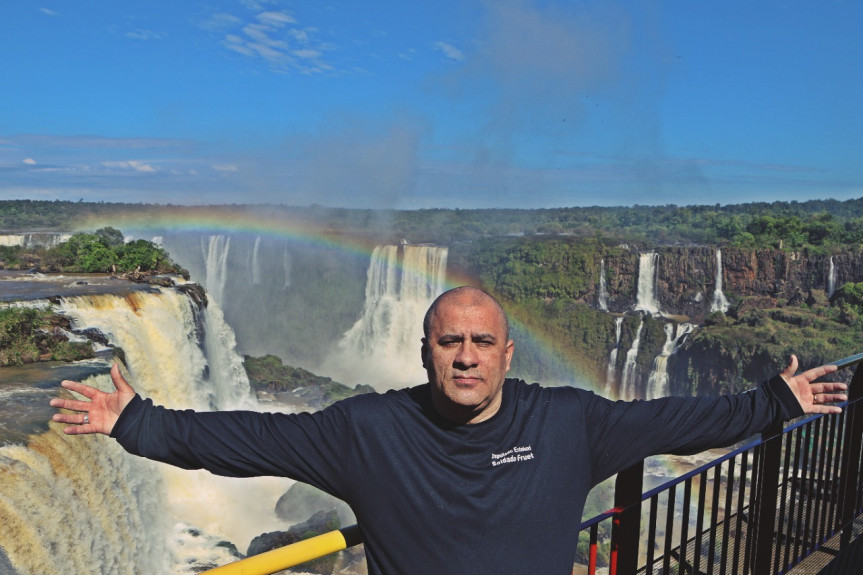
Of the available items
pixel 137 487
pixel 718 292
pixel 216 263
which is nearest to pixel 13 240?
pixel 216 263

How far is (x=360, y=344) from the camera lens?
4369cm

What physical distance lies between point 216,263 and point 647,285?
89.7 feet

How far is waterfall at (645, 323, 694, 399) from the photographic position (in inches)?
1507

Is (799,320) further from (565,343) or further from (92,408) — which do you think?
(92,408)

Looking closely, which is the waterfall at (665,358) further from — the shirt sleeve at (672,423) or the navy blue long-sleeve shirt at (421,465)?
the navy blue long-sleeve shirt at (421,465)

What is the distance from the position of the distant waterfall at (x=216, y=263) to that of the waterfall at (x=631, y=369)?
82.2 feet

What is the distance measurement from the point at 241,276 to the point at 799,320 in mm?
33710

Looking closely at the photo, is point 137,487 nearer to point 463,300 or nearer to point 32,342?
point 32,342

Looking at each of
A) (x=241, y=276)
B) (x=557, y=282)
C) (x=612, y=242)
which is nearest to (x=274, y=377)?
(x=241, y=276)

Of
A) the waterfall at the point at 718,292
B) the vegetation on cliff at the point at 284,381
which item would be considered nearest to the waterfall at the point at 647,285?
the waterfall at the point at 718,292

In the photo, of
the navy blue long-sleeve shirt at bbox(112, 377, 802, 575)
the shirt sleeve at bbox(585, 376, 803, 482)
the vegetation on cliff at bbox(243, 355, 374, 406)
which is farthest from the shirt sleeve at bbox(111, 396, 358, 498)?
the vegetation on cliff at bbox(243, 355, 374, 406)

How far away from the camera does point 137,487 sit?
1097 cm

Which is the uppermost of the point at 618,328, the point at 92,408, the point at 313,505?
the point at 92,408

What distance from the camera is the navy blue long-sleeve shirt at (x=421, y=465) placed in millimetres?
1865
